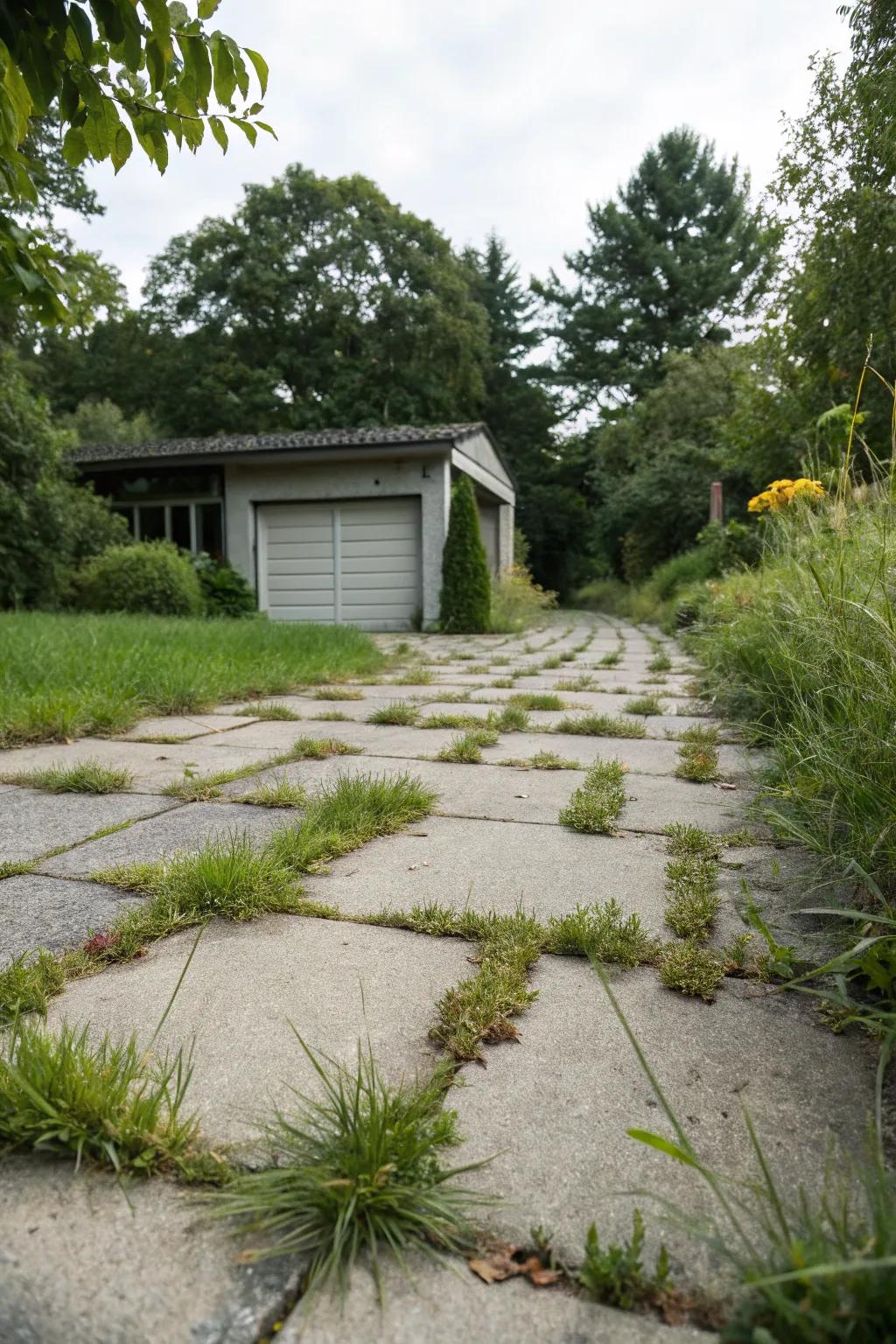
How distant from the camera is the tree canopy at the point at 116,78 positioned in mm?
1434

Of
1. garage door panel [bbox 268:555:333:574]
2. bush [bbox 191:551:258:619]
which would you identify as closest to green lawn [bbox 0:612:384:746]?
bush [bbox 191:551:258:619]

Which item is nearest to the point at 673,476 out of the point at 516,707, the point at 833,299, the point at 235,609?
the point at 833,299

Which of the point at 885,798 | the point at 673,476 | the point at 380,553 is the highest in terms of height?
the point at 673,476

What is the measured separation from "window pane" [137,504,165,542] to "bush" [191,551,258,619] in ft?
6.45

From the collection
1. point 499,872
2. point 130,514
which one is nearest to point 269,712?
point 499,872

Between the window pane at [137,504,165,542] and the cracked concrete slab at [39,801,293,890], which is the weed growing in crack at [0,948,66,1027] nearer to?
the cracked concrete slab at [39,801,293,890]

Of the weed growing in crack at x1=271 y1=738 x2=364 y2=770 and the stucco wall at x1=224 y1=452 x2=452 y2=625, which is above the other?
the stucco wall at x1=224 y1=452 x2=452 y2=625

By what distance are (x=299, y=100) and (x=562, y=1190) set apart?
8.72 ft

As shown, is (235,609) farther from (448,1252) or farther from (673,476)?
(448,1252)

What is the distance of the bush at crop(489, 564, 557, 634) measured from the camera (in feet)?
38.9

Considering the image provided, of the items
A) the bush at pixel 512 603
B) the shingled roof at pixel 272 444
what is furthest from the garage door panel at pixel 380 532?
the bush at pixel 512 603

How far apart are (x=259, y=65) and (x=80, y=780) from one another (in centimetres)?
206

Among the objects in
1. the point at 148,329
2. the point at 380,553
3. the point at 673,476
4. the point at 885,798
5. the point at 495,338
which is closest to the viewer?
the point at 885,798

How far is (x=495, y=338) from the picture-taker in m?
29.7
